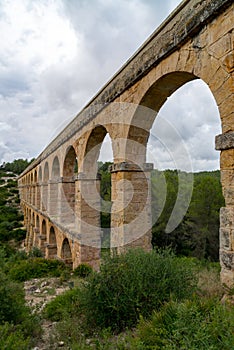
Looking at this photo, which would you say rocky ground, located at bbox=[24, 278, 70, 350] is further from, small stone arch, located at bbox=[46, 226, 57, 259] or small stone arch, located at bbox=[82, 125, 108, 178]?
small stone arch, located at bbox=[46, 226, 57, 259]

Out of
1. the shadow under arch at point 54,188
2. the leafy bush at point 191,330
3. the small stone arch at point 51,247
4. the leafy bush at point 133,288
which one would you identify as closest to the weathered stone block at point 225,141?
the leafy bush at point 133,288

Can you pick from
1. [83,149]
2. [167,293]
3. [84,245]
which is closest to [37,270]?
[84,245]

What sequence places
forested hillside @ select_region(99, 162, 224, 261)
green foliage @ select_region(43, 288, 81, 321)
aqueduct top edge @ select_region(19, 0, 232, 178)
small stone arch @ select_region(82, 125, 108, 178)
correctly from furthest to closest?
1. forested hillside @ select_region(99, 162, 224, 261)
2. small stone arch @ select_region(82, 125, 108, 178)
3. green foliage @ select_region(43, 288, 81, 321)
4. aqueduct top edge @ select_region(19, 0, 232, 178)

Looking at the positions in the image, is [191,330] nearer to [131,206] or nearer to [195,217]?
[131,206]

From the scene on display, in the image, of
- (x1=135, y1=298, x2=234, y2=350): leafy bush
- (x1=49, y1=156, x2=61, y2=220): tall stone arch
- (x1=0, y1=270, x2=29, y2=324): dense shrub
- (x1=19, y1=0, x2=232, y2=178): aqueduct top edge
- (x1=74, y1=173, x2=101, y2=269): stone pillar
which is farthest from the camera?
(x1=49, y1=156, x2=61, y2=220): tall stone arch

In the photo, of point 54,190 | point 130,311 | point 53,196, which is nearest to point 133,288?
point 130,311

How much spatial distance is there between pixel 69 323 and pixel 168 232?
12869 millimetres

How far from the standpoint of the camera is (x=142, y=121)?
5457 millimetres

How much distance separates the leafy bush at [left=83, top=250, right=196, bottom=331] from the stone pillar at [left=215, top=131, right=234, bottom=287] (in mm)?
421

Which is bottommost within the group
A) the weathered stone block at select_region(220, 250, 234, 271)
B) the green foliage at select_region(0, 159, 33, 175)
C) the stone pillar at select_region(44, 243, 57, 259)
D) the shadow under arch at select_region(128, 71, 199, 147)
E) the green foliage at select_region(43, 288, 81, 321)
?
the stone pillar at select_region(44, 243, 57, 259)

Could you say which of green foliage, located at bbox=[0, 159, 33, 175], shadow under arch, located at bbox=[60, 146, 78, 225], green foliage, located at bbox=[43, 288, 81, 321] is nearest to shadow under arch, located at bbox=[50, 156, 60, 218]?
shadow under arch, located at bbox=[60, 146, 78, 225]

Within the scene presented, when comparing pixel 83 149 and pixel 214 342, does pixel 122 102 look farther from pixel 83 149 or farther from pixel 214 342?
pixel 214 342

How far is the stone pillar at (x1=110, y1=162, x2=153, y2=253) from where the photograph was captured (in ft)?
18.3

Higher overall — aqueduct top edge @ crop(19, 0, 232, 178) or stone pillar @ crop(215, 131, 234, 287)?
aqueduct top edge @ crop(19, 0, 232, 178)
